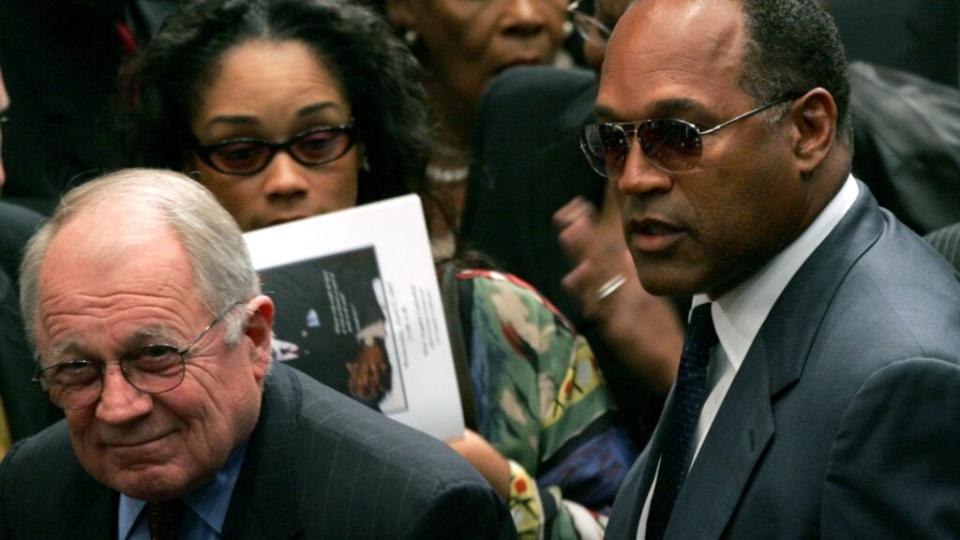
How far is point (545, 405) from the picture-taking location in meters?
3.54

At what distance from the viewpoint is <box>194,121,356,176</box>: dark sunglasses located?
370 centimetres

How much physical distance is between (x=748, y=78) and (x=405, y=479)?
82 cm

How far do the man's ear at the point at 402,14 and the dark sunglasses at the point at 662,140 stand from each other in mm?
2130

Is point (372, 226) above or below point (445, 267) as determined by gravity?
above

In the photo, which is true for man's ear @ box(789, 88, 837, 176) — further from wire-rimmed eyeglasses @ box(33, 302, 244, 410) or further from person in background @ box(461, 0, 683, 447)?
person in background @ box(461, 0, 683, 447)

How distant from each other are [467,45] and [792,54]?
219 centimetres

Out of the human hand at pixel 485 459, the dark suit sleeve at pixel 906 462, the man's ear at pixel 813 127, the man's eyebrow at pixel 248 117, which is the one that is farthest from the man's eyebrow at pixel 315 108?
the dark suit sleeve at pixel 906 462

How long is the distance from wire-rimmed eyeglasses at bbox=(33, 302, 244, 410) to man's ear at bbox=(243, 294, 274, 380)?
10 cm

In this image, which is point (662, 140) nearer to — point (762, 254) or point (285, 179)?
point (762, 254)

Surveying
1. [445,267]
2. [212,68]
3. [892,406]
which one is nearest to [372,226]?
[445,267]

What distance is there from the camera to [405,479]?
2.77m

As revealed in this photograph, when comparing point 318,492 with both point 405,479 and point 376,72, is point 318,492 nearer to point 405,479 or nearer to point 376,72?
point 405,479

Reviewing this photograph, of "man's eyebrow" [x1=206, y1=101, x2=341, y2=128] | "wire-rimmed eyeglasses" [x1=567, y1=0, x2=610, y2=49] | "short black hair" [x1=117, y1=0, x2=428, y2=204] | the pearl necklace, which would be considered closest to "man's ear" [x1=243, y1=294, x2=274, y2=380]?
"man's eyebrow" [x1=206, y1=101, x2=341, y2=128]

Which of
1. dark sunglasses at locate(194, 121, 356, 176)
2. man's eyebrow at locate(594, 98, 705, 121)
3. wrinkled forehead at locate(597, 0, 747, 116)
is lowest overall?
dark sunglasses at locate(194, 121, 356, 176)
